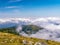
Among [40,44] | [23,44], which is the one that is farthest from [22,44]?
[40,44]

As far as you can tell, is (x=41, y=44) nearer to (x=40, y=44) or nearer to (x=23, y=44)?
(x=40, y=44)

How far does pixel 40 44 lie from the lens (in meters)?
163

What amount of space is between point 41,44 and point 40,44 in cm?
142

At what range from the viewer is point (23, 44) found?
167 metres

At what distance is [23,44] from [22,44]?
0.99 meters

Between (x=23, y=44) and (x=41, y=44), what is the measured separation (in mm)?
17294

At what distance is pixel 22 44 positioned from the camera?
167 metres

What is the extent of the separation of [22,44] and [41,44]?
A: 18279 mm

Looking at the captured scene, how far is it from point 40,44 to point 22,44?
1718 centimetres

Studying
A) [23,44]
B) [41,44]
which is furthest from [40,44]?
[23,44]

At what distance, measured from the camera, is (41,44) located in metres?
162

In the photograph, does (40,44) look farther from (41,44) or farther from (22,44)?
(22,44)

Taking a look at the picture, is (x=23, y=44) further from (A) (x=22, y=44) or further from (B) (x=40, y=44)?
(B) (x=40, y=44)
